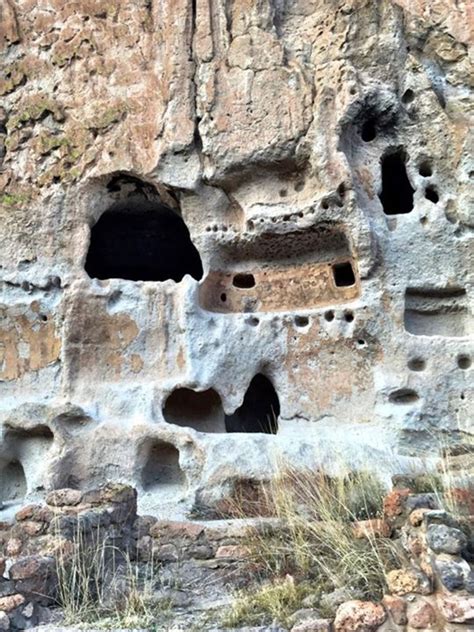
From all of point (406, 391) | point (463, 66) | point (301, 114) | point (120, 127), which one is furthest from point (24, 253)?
point (463, 66)

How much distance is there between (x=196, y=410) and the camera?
293 inches

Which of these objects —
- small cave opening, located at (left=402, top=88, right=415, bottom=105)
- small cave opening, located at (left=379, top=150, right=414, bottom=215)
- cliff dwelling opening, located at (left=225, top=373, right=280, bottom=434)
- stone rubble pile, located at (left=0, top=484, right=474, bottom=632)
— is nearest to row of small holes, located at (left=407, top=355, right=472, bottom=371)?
cliff dwelling opening, located at (left=225, top=373, right=280, bottom=434)

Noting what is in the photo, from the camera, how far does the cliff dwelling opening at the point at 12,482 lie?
7184 millimetres

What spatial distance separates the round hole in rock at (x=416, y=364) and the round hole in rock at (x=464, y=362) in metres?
0.36

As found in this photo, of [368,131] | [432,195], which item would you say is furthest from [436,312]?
[368,131]

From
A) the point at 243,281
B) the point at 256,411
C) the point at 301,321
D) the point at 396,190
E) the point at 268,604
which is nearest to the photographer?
the point at 268,604

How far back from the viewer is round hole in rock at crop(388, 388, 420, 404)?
661cm

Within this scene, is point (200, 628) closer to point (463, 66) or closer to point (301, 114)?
point (301, 114)

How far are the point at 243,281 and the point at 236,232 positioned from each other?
662 mm

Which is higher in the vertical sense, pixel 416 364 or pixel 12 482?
pixel 416 364

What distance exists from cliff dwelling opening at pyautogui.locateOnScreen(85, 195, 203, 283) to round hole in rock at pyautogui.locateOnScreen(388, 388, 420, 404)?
3820 mm

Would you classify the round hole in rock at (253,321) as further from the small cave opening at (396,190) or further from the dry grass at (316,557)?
the dry grass at (316,557)

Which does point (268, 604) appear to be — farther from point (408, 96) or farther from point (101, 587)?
point (408, 96)

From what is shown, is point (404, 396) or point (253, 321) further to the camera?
point (253, 321)
